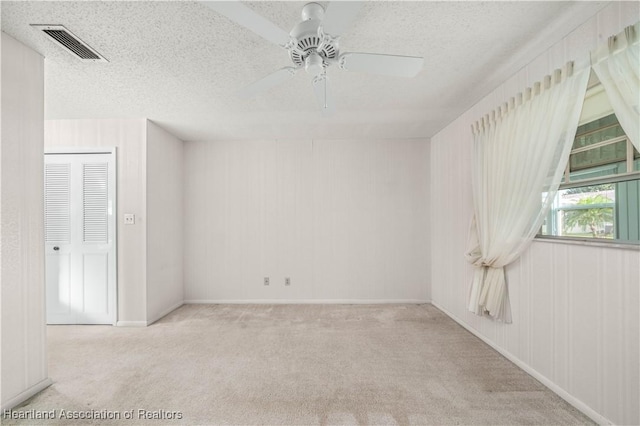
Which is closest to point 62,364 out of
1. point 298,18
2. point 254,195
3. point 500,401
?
point 254,195

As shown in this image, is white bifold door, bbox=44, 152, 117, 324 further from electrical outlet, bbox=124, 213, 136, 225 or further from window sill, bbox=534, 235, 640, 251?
window sill, bbox=534, 235, 640, 251

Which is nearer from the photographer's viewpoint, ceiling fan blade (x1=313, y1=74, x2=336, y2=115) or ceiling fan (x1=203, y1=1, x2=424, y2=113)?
ceiling fan (x1=203, y1=1, x2=424, y2=113)

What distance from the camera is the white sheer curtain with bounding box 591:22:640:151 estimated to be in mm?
1518

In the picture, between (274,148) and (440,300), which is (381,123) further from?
(440,300)

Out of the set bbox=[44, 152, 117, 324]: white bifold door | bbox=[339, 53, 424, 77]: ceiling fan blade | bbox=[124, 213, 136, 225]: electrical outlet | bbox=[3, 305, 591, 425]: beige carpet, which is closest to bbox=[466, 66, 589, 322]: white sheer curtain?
bbox=[3, 305, 591, 425]: beige carpet

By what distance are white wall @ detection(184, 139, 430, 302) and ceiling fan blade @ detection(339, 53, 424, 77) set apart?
2.74 m

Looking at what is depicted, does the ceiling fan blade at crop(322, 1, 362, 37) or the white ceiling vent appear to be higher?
the white ceiling vent

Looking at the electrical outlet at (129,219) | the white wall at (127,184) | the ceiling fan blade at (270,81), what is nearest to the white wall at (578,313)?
the ceiling fan blade at (270,81)

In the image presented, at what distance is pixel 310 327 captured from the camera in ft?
11.2

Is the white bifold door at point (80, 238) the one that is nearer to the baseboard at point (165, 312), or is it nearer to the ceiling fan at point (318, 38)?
the baseboard at point (165, 312)

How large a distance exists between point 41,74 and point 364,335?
11.8 ft

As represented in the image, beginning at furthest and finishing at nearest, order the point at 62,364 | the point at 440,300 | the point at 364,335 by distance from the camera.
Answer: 1. the point at 440,300
2. the point at 364,335
3. the point at 62,364

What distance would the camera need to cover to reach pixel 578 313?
1918mm

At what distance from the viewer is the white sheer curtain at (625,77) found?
→ 1.52 meters
